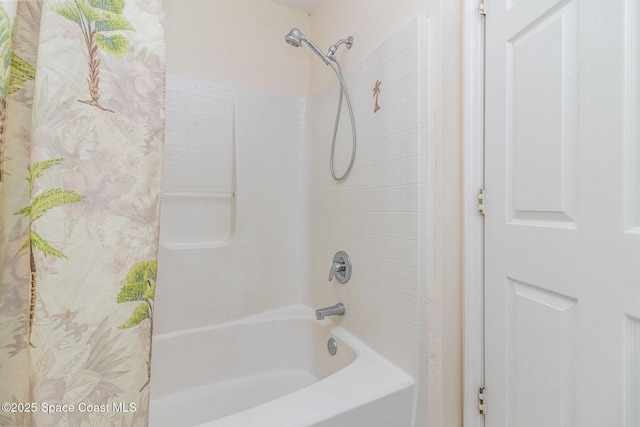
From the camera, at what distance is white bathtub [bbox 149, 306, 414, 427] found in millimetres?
872

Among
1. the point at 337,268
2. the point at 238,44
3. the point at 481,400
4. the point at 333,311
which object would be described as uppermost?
the point at 238,44

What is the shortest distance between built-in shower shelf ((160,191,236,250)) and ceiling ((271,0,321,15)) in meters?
1.19

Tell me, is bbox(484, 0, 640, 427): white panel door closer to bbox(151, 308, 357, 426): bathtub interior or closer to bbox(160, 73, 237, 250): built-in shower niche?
bbox(151, 308, 357, 426): bathtub interior

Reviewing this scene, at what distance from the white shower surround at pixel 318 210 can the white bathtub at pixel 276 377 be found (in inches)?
2.7

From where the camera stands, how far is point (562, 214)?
0.69 meters

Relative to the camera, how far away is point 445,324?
37.1 inches

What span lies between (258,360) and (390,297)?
88cm

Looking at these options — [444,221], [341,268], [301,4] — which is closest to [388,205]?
[444,221]

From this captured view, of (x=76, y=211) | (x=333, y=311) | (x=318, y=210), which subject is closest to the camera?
(x=76, y=211)

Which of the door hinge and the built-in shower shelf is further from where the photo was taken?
the built-in shower shelf

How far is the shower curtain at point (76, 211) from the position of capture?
415 millimetres

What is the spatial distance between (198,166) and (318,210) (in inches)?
26.7

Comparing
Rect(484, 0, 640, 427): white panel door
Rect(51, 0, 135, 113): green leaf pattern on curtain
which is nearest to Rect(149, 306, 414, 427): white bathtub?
Rect(484, 0, 640, 427): white panel door

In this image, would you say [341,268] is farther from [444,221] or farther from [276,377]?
[276,377]
